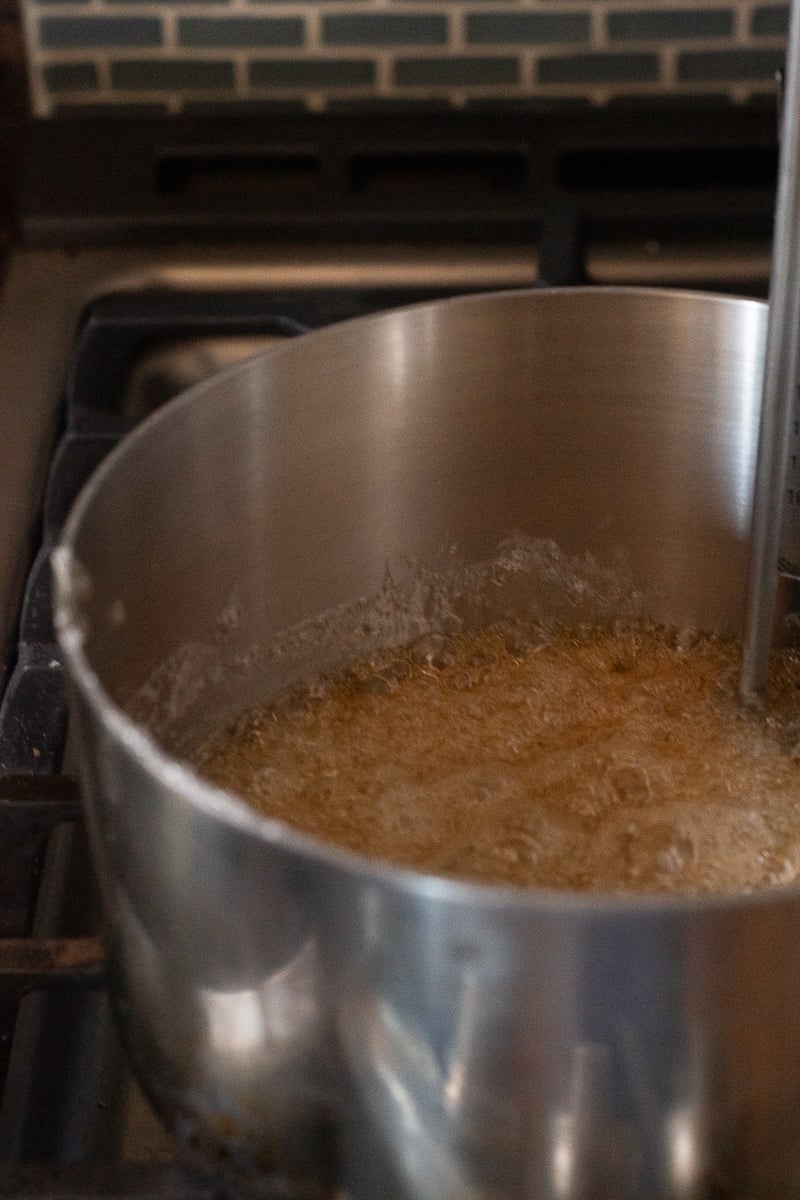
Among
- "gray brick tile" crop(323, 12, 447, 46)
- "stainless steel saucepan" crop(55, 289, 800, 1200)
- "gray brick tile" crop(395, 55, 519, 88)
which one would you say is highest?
"gray brick tile" crop(323, 12, 447, 46)

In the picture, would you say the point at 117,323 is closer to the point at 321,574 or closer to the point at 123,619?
the point at 321,574

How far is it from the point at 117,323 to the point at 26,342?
0.05 meters

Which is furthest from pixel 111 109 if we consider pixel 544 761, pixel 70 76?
pixel 544 761

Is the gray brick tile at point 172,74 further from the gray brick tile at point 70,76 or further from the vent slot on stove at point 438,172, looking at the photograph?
the vent slot on stove at point 438,172

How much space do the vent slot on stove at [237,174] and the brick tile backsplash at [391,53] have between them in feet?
0.22

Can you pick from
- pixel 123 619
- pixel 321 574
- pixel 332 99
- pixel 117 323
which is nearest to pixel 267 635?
pixel 321 574

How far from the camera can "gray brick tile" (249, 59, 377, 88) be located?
1.08 meters

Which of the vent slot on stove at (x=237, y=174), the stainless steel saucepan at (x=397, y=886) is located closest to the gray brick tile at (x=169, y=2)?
the vent slot on stove at (x=237, y=174)

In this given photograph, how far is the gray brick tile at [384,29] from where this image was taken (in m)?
1.07

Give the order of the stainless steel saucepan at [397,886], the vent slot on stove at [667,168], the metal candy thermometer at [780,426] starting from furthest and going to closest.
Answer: the vent slot on stove at [667,168], the metal candy thermometer at [780,426], the stainless steel saucepan at [397,886]

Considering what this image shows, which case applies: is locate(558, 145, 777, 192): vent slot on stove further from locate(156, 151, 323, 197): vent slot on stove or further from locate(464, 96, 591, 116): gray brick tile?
locate(156, 151, 323, 197): vent slot on stove

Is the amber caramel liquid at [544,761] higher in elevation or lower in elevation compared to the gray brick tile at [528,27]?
lower

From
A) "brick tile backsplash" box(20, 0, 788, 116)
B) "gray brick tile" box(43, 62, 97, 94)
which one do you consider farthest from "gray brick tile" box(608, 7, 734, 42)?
"gray brick tile" box(43, 62, 97, 94)

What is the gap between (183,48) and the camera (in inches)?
42.4
